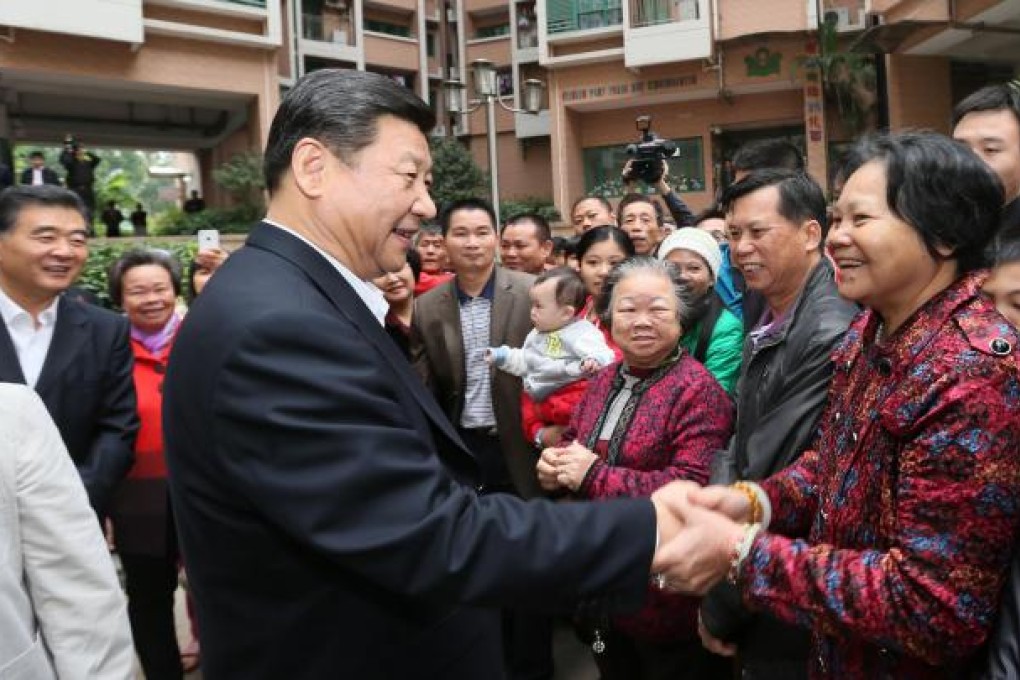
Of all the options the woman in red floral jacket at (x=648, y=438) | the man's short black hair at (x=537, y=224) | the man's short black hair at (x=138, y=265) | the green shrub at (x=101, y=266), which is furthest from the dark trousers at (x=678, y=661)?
the green shrub at (x=101, y=266)

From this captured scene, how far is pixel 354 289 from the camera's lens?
1.66 meters

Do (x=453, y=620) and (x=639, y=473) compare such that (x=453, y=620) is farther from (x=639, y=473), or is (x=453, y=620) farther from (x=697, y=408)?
(x=697, y=408)

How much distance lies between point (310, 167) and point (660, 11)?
19.9 metres

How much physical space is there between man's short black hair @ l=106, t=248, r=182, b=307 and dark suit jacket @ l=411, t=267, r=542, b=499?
1.08 metres

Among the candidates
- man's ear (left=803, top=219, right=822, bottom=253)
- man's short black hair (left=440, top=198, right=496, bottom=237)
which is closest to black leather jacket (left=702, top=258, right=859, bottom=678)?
man's ear (left=803, top=219, right=822, bottom=253)

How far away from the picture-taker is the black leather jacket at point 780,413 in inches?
84.3

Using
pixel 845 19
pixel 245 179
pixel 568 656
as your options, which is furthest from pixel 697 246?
pixel 845 19

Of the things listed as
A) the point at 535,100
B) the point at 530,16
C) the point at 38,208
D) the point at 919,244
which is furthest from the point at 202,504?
the point at 530,16

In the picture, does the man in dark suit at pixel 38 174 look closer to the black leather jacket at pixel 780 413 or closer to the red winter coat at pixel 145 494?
the red winter coat at pixel 145 494

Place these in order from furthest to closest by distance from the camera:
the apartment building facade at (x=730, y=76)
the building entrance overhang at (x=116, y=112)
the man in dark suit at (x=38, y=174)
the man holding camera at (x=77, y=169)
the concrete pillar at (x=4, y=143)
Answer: the building entrance overhang at (x=116, y=112)
the man holding camera at (x=77, y=169)
the apartment building facade at (x=730, y=76)
the concrete pillar at (x=4, y=143)
the man in dark suit at (x=38, y=174)

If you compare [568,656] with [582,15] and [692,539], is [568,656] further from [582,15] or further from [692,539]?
[582,15]

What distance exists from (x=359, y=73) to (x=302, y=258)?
379 mm

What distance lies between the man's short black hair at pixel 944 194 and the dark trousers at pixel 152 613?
2896 millimetres

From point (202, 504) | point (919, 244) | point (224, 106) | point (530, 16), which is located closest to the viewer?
point (202, 504)
